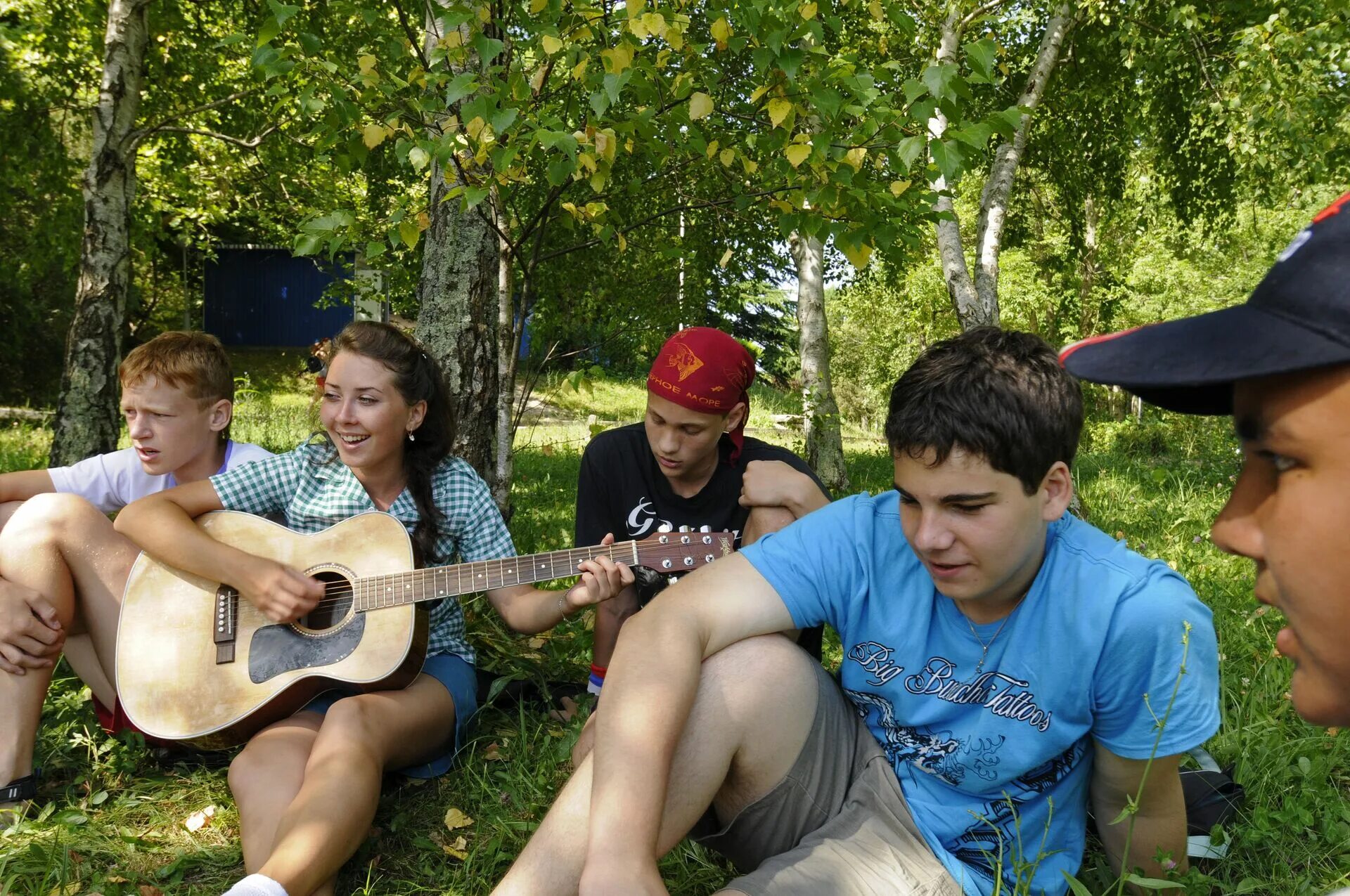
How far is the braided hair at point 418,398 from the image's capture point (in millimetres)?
2994

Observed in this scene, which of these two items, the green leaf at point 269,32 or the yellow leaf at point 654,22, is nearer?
the yellow leaf at point 654,22

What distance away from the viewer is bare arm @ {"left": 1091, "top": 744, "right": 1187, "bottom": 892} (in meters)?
1.86

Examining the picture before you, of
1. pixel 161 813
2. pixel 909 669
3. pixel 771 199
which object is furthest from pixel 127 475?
pixel 909 669

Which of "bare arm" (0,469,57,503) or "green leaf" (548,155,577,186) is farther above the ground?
"green leaf" (548,155,577,186)

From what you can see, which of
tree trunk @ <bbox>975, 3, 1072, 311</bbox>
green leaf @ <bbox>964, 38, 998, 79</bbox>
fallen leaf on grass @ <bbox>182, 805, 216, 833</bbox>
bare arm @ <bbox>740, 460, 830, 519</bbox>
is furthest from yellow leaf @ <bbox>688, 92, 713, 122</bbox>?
tree trunk @ <bbox>975, 3, 1072, 311</bbox>

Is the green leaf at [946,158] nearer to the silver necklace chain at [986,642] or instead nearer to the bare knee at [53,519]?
the silver necklace chain at [986,642]

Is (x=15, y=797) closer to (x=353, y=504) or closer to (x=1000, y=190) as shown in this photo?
(x=353, y=504)

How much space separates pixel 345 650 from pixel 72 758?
0.97 metres

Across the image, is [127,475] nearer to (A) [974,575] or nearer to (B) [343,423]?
(B) [343,423]

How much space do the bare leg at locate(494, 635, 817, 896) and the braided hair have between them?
1301 millimetres

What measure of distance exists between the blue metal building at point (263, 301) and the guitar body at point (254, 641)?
24097mm

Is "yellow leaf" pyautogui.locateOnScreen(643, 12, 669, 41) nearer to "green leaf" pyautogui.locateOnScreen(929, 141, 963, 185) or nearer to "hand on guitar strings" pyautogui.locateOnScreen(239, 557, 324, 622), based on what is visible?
"green leaf" pyautogui.locateOnScreen(929, 141, 963, 185)

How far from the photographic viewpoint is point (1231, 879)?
89.0 inches

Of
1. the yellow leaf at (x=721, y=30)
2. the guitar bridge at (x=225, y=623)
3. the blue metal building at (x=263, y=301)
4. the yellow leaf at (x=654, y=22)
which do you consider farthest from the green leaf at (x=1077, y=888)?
the blue metal building at (x=263, y=301)
